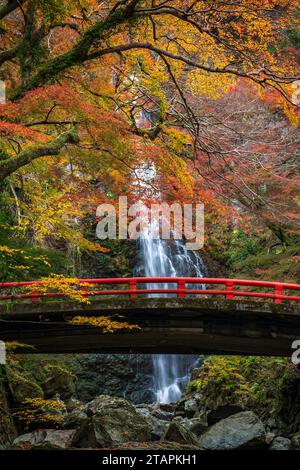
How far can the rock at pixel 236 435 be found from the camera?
13.9 meters

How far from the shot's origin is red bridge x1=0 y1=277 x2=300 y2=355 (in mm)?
11844

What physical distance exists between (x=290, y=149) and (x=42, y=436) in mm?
12601

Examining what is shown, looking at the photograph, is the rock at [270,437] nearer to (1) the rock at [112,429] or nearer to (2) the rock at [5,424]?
(1) the rock at [112,429]

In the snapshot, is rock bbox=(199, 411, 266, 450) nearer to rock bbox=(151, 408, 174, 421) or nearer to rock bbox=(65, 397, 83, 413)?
rock bbox=(151, 408, 174, 421)

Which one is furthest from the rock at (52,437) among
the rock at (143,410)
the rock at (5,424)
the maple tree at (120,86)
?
the maple tree at (120,86)

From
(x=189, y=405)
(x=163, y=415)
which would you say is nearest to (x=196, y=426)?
(x=163, y=415)

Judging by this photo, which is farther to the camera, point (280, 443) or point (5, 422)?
point (280, 443)

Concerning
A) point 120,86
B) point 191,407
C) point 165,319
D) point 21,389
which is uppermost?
point 120,86

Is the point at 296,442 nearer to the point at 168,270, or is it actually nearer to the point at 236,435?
the point at 236,435

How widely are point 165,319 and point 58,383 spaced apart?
296 inches

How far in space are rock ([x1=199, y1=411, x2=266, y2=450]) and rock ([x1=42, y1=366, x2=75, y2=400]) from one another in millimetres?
5892

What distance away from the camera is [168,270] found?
2455 centimetres

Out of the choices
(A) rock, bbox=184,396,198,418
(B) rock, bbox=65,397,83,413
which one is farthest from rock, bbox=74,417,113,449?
(A) rock, bbox=184,396,198,418

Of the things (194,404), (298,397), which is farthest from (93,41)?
(194,404)
